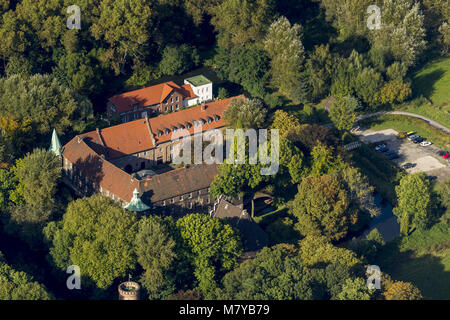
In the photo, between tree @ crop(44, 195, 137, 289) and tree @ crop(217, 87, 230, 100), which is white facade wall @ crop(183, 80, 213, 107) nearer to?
tree @ crop(217, 87, 230, 100)

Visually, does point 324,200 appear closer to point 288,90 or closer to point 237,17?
point 288,90

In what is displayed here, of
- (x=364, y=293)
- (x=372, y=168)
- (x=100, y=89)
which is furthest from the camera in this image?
(x=100, y=89)

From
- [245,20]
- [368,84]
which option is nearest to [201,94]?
[245,20]

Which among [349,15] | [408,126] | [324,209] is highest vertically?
[349,15]

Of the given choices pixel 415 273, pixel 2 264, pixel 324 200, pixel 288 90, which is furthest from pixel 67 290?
pixel 288 90

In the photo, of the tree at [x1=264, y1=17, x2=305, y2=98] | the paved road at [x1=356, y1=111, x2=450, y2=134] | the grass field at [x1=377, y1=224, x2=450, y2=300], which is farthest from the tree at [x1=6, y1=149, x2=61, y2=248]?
the paved road at [x1=356, y1=111, x2=450, y2=134]

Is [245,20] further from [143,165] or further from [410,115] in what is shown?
[143,165]

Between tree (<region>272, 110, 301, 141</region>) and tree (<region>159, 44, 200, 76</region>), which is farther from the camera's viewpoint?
tree (<region>159, 44, 200, 76</region>)
